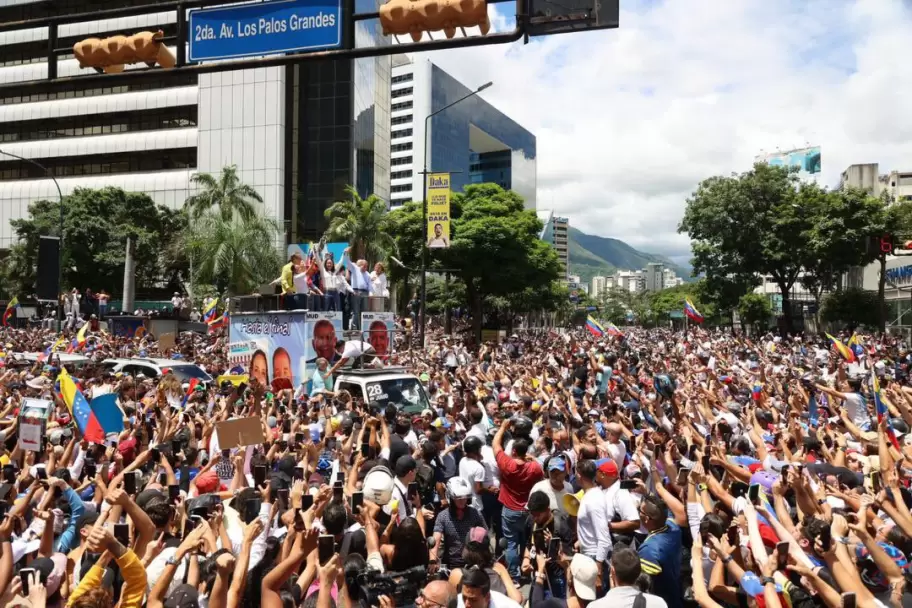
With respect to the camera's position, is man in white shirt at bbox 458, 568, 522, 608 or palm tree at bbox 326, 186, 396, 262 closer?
man in white shirt at bbox 458, 568, 522, 608

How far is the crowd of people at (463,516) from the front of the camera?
12.8 feet

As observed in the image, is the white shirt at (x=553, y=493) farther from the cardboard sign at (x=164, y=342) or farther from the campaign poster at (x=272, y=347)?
the cardboard sign at (x=164, y=342)

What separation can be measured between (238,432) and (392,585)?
9.78 feet

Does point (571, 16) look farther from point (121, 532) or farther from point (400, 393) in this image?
point (400, 393)

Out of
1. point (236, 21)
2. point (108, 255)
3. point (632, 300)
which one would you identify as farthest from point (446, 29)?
point (632, 300)

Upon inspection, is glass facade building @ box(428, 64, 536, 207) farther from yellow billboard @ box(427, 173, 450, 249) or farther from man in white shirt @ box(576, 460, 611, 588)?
man in white shirt @ box(576, 460, 611, 588)

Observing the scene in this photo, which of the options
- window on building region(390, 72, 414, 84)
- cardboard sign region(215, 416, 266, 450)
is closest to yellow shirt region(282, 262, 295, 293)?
cardboard sign region(215, 416, 266, 450)

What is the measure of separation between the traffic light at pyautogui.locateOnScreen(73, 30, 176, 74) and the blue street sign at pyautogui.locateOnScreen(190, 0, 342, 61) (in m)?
0.43

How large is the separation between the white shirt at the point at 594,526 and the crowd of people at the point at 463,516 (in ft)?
0.04

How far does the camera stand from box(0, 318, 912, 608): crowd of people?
3.90 meters

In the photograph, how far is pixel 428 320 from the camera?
55.4m

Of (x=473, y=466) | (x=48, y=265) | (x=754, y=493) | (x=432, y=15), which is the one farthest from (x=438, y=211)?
(x=754, y=493)

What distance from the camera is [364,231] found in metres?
38.7

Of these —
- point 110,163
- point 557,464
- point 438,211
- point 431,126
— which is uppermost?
point 431,126
